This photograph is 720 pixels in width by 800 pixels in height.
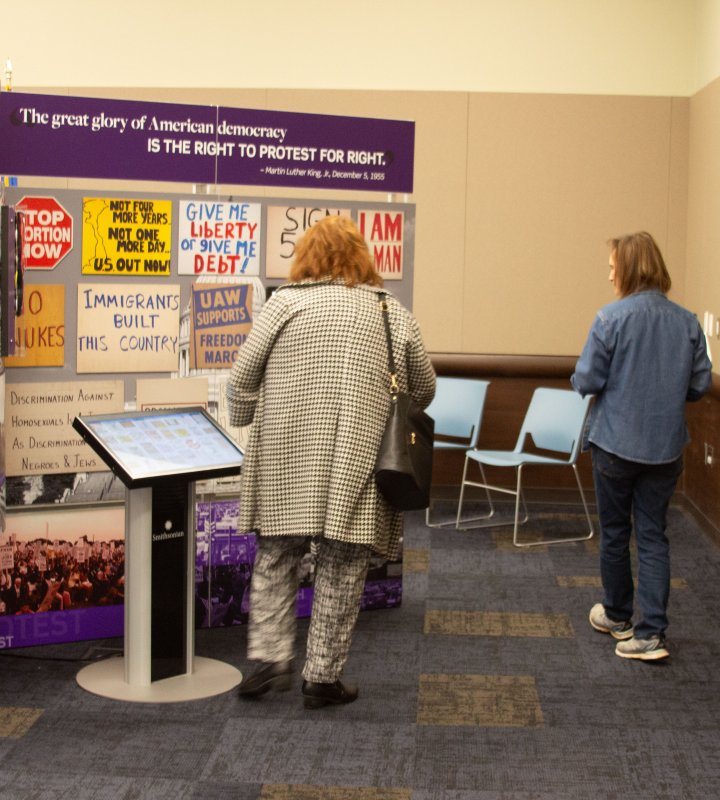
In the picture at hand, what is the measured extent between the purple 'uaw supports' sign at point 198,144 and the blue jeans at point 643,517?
4.85 ft

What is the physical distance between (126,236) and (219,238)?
0.36 metres

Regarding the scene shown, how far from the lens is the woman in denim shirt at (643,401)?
416 cm

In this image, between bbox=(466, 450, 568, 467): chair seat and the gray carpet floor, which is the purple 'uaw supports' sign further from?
bbox=(466, 450, 568, 467): chair seat

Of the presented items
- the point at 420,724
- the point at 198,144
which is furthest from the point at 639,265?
the point at 420,724

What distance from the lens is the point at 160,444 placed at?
12.5 feet

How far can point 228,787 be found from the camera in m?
3.10

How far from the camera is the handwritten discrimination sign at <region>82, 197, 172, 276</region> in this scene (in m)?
4.21

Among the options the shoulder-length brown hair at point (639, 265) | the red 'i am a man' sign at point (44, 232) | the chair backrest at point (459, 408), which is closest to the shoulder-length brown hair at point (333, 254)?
the red 'i am a man' sign at point (44, 232)

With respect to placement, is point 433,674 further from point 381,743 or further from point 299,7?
point 299,7

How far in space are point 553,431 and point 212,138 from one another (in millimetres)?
3129

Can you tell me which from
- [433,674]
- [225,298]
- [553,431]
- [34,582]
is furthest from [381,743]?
[553,431]

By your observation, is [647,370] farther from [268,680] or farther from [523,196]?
[523,196]

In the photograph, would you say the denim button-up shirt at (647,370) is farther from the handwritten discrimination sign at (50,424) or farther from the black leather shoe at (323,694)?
the handwritten discrimination sign at (50,424)

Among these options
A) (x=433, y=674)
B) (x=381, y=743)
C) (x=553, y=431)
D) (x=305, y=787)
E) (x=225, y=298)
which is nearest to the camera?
(x=305, y=787)
